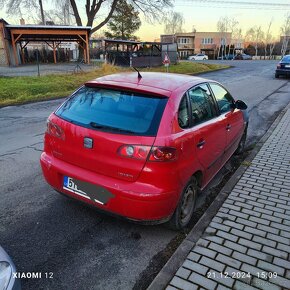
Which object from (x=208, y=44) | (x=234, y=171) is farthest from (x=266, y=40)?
(x=234, y=171)

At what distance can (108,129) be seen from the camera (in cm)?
289

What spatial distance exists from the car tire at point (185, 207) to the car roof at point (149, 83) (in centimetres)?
105

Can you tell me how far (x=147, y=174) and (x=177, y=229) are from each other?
897mm

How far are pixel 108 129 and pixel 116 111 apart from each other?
0.26m

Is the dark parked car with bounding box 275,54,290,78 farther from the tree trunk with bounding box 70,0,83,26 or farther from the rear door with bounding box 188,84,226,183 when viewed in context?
the tree trunk with bounding box 70,0,83,26

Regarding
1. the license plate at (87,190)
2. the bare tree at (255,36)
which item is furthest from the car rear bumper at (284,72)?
the bare tree at (255,36)

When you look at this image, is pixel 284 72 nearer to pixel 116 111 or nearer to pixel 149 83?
pixel 149 83

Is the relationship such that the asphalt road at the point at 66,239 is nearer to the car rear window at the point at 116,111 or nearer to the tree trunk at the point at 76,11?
the car rear window at the point at 116,111

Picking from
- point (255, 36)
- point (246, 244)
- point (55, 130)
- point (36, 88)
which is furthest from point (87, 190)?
point (255, 36)

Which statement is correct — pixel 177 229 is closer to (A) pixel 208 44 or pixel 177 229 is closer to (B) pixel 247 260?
(B) pixel 247 260

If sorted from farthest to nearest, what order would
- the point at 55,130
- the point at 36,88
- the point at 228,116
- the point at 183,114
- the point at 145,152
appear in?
1. the point at 36,88
2. the point at 228,116
3. the point at 55,130
4. the point at 183,114
5. the point at 145,152

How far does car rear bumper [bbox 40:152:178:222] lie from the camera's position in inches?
108

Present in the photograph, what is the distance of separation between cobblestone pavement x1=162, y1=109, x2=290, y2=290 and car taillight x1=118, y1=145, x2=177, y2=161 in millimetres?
997

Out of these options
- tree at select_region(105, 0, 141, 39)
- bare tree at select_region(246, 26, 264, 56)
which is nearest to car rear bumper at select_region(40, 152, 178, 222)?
tree at select_region(105, 0, 141, 39)
